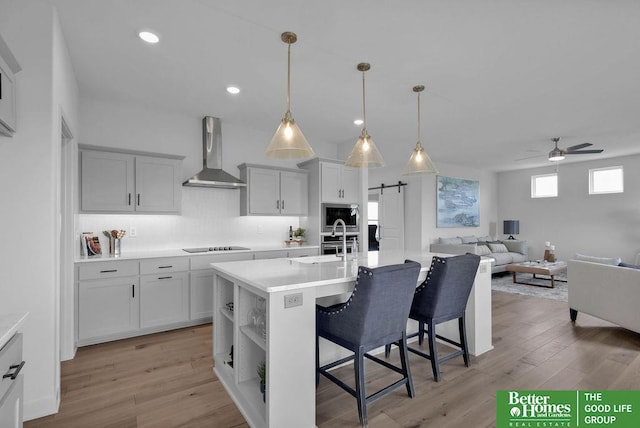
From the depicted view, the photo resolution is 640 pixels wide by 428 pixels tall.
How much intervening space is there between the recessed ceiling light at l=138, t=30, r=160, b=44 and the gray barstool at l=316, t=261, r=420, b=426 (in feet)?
7.69

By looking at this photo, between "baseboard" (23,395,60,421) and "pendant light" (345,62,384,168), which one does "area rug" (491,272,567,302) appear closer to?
"pendant light" (345,62,384,168)

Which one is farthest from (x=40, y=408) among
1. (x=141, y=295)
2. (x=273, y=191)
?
(x=273, y=191)

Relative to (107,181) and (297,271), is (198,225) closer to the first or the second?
(107,181)

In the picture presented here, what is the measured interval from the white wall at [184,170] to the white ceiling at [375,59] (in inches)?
9.0

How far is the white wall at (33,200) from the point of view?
6.63ft

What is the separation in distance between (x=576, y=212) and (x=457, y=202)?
2.69 m

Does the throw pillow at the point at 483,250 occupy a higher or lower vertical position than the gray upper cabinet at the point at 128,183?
lower

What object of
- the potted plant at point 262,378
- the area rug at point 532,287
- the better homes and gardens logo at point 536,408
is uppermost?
the potted plant at point 262,378

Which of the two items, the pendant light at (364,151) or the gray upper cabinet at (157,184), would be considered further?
the gray upper cabinet at (157,184)

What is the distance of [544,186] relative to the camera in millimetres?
8414

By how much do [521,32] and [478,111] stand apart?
185 centimetres

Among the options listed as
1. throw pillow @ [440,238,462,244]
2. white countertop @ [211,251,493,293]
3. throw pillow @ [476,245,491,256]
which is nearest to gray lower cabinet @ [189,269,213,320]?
white countertop @ [211,251,493,293]

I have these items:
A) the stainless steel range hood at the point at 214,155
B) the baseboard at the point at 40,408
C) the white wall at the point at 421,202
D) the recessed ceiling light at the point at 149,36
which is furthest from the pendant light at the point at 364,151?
the white wall at the point at 421,202

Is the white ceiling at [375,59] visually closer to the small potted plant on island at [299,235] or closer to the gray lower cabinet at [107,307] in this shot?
the small potted plant on island at [299,235]
